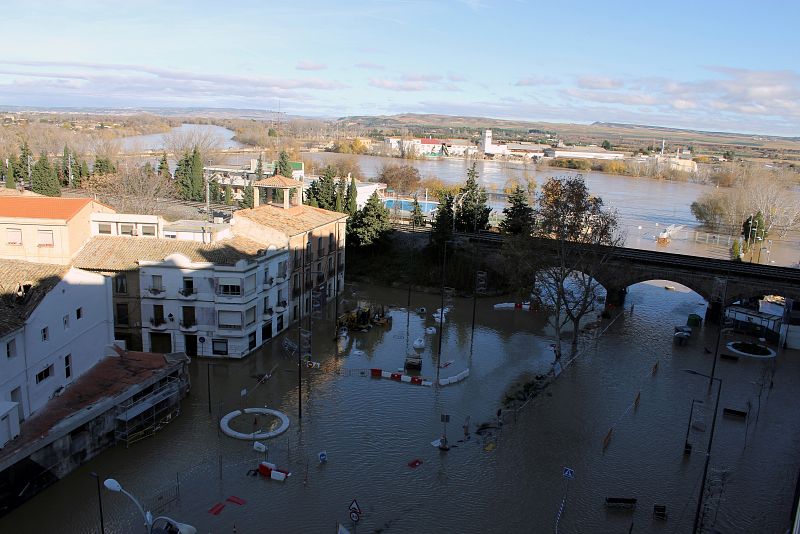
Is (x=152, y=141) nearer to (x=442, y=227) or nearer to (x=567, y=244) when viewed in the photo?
(x=442, y=227)

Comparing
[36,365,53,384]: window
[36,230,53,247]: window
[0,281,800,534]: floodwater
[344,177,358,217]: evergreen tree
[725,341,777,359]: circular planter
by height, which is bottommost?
[0,281,800,534]: floodwater

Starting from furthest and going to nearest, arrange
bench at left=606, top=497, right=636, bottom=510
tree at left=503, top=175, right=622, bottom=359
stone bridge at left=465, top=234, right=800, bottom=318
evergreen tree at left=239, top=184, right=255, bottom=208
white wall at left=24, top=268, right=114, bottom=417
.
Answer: evergreen tree at left=239, top=184, right=255, bottom=208 < stone bridge at left=465, top=234, right=800, bottom=318 < tree at left=503, top=175, right=622, bottom=359 < white wall at left=24, top=268, right=114, bottom=417 < bench at left=606, top=497, right=636, bottom=510

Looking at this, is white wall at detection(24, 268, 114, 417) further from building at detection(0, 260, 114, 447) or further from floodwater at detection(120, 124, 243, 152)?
floodwater at detection(120, 124, 243, 152)

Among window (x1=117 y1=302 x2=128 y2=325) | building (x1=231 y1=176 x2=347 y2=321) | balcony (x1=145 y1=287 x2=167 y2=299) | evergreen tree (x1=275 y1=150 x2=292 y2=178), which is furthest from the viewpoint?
evergreen tree (x1=275 y1=150 x2=292 y2=178)

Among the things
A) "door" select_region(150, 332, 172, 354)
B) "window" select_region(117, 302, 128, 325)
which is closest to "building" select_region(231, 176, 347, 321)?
"door" select_region(150, 332, 172, 354)

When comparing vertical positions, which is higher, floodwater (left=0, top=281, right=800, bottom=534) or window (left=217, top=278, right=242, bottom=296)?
window (left=217, top=278, right=242, bottom=296)

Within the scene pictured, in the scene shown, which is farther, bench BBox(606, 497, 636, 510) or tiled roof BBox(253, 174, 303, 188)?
tiled roof BBox(253, 174, 303, 188)

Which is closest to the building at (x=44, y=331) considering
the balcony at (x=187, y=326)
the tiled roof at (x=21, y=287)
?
the tiled roof at (x=21, y=287)

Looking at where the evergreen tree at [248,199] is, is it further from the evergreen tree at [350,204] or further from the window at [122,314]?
the window at [122,314]
